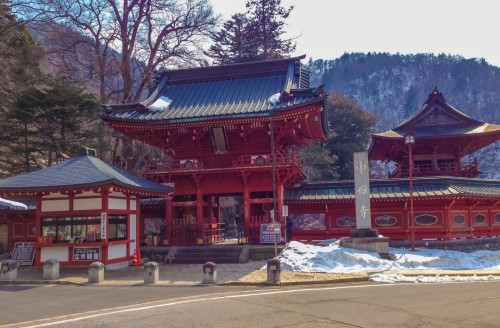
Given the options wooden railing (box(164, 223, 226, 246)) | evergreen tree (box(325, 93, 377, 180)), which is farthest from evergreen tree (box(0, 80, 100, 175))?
evergreen tree (box(325, 93, 377, 180))

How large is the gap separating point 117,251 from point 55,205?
11.6 ft

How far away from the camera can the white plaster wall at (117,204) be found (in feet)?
64.0

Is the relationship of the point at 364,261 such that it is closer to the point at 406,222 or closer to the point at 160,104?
the point at 406,222

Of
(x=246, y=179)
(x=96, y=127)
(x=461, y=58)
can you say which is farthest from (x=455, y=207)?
(x=461, y=58)

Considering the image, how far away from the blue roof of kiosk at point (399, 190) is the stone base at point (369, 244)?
12.1 ft

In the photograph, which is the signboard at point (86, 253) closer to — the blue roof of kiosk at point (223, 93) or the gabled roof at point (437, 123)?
the blue roof of kiosk at point (223, 93)

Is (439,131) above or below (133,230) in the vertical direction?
above

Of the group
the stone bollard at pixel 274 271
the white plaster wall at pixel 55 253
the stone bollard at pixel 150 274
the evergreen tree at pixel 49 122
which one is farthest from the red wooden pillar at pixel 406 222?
the evergreen tree at pixel 49 122

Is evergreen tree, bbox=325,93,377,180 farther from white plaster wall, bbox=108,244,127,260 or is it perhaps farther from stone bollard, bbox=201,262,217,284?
stone bollard, bbox=201,262,217,284

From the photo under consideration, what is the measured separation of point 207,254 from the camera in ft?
69.8

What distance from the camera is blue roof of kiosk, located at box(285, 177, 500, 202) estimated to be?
2300 centimetres

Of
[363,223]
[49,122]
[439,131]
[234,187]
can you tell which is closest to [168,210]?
[234,187]

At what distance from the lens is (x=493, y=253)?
2230 centimetres

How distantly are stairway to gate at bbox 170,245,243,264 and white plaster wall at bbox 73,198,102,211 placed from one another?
4.63 meters
